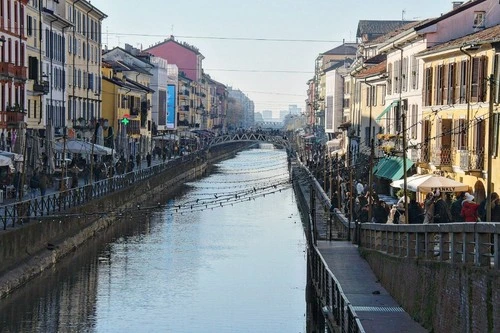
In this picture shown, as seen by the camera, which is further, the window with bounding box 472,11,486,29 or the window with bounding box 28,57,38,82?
the window with bounding box 28,57,38,82

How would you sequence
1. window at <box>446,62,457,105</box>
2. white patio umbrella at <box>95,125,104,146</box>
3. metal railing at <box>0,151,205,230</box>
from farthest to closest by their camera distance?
white patio umbrella at <box>95,125,104,146</box>, window at <box>446,62,457,105</box>, metal railing at <box>0,151,205,230</box>

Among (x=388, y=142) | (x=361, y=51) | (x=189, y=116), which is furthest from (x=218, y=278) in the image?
(x=189, y=116)

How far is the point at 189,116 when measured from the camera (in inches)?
7160

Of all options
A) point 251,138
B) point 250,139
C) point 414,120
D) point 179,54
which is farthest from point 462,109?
point 179,54

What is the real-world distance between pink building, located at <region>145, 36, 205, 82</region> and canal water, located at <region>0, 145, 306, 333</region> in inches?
5211

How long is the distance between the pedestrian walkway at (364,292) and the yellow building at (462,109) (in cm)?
513

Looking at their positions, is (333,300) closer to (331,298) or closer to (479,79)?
(331,298)

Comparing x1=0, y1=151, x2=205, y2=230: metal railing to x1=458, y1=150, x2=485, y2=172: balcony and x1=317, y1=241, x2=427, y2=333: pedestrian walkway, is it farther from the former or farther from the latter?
x1=458, y1=150, x2=485, y2=172: balcony

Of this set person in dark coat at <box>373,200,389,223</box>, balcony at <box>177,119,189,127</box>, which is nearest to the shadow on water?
person in dark coat at <box>373,200,389,223</box>

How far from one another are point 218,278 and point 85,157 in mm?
33551

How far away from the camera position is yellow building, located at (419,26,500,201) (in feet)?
118

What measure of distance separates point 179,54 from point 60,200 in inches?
6133

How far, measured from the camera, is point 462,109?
39938 mm

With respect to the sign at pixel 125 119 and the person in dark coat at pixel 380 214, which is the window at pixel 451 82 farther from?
the sign at pixel 125 119
